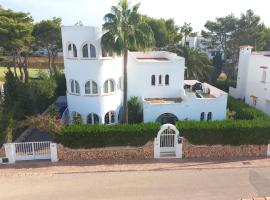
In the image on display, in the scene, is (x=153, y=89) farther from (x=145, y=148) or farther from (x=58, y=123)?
(x=58, y=123)

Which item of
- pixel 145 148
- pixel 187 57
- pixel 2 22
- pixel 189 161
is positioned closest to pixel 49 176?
pixel 145 148

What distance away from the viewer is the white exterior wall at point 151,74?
26891mm

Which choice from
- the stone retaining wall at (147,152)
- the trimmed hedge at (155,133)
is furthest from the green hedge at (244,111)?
the stone retaining wall at (147,152)

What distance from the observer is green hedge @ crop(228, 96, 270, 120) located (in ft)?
81.3

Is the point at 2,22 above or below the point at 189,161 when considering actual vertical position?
above

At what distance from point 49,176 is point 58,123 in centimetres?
395

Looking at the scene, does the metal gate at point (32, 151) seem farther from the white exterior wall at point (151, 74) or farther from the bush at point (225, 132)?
the bush at point (225, 132)

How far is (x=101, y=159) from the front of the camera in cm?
2141

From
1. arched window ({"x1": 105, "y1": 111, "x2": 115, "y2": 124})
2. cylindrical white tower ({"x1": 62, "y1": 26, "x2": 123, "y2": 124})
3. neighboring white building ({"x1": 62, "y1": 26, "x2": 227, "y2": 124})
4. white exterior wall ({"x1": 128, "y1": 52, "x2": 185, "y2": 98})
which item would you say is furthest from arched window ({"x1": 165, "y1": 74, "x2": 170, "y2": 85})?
arched window ({"x1": 105, "y1": 111, "x2": 115, "y2": 124})

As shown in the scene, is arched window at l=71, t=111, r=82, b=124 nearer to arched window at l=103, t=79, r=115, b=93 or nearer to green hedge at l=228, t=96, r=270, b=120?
arched window at l=103, t=79, r=115, b=93

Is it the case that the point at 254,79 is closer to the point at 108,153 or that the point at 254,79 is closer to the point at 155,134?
the point at 155,134

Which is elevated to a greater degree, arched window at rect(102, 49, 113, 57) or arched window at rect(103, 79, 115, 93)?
arched window at rect(102, 49, 113, 57)

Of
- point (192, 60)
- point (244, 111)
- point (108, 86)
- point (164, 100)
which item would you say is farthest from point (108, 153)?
point (192, 60)

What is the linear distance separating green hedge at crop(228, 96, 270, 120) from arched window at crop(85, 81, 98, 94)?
556 inches
